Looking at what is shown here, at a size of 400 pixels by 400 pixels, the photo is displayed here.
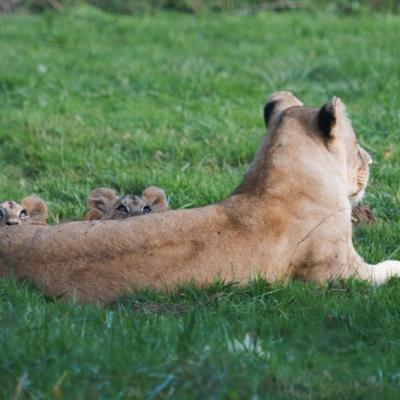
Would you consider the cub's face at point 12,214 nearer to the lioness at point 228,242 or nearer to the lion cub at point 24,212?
the lion cub at point 24,212

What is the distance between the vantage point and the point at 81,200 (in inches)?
367

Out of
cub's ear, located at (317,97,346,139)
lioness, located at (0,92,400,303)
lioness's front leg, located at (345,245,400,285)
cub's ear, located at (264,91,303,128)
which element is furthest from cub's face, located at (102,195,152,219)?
lioness's front leg, located at (345,245,400,285)

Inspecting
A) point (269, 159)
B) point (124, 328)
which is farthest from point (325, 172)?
point (124, 328)

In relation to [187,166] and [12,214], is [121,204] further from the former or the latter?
[187,166]

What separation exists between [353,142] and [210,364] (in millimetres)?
2988

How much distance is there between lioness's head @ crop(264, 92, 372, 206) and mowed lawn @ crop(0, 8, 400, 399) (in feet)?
1.67

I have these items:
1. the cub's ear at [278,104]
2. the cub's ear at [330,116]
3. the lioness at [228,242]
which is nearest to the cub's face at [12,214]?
the lioness at [228,242]

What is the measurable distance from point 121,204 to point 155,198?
28 cm

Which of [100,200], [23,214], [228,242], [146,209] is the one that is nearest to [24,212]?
[23,214]

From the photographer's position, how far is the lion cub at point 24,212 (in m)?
8.14

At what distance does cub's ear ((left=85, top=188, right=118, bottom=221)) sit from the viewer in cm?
856

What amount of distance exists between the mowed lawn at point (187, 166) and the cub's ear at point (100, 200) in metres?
0.31

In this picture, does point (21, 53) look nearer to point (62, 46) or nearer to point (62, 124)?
point (62, 46)

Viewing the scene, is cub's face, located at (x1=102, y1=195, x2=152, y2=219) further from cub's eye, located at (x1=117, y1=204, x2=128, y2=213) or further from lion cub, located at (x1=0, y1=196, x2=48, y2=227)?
lion cub, located at (x1=0, y1=196, x2=48, y2=227)
